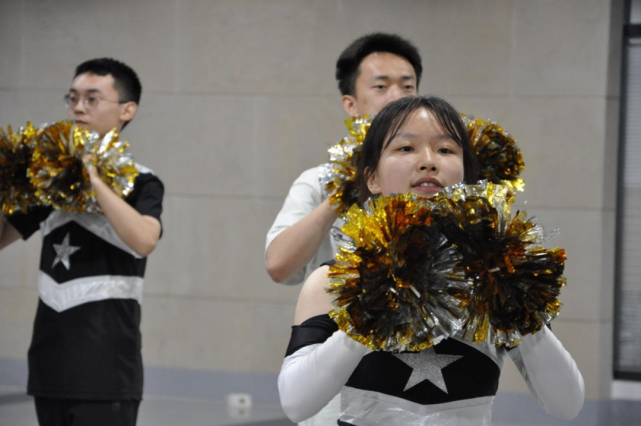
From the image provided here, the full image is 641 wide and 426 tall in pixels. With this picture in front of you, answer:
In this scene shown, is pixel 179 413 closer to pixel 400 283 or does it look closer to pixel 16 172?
pixel 16 172

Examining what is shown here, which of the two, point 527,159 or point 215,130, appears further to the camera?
point 215,130

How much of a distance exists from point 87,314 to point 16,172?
0.50 metres

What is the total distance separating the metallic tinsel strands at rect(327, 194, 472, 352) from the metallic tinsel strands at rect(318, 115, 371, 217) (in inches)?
30.2

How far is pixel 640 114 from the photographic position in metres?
5.10

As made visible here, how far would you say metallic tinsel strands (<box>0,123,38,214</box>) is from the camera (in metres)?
2.70

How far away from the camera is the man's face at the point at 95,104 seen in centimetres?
293

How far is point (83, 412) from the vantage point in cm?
256

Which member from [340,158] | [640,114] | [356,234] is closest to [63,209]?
[340,158]

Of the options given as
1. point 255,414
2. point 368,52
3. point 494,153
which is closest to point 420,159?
point 494,153

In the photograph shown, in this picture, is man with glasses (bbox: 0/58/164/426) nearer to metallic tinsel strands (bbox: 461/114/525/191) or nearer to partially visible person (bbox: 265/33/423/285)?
partially visible person (bbox: 265/33/423/285)

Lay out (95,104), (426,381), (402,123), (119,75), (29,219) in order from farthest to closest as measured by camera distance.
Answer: (119,75) < (95,104) < (29,219) < (402,123) < (426,381)

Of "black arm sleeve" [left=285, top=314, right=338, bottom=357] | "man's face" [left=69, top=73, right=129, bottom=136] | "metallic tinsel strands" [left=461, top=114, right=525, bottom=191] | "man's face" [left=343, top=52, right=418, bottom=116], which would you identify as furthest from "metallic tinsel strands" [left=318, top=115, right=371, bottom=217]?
"man's face" [left=69, top=73, right=129, bottom=136]

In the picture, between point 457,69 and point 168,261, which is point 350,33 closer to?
point 457,69

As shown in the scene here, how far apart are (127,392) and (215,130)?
9.43 feet
